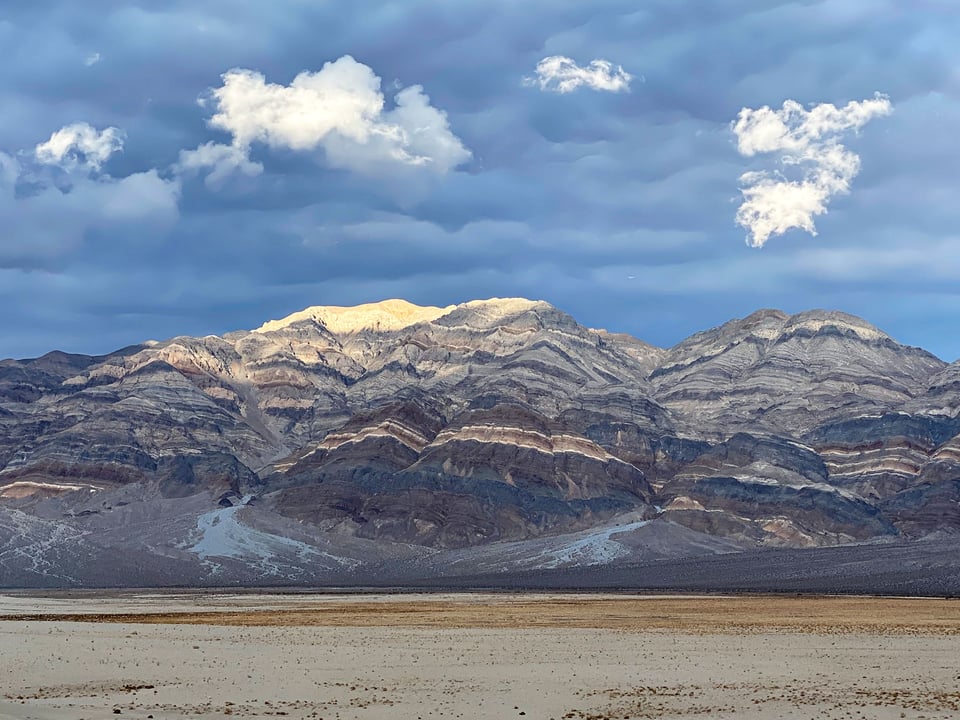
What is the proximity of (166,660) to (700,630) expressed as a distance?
33.8 m

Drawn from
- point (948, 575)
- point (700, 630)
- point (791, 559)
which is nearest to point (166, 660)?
point (700, 630)

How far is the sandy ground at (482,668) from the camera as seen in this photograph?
39.7 meters

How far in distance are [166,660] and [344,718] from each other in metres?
18.1

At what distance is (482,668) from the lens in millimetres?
50688

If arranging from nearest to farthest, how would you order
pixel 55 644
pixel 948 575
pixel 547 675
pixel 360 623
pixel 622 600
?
pixel 547 675, pixel 55 644, pixel 360 623, pixel 622 600, pixel 948 575

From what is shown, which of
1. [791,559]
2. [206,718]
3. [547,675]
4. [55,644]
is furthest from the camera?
[791,559]

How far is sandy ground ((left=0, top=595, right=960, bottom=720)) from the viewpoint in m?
39.7

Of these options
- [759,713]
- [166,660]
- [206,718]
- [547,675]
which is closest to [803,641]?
[547,675]

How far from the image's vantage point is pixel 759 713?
38562 mm

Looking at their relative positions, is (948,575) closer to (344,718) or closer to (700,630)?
(700,630)

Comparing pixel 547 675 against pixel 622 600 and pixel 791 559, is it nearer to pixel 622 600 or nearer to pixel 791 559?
pixel 622 600

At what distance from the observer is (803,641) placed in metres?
64.0

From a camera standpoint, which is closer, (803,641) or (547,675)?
(547,675)

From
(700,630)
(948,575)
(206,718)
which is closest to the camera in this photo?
(206,718)
